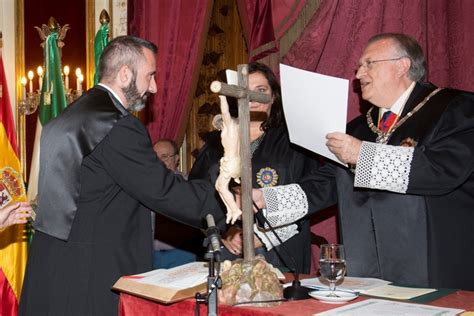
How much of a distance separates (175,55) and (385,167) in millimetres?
3334

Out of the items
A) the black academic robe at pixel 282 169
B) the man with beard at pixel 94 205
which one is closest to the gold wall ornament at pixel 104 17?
the black academic robe at pixel 282 169

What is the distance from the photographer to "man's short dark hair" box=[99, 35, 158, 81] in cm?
308

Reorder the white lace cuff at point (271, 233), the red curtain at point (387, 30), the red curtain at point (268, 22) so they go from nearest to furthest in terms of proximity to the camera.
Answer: the white lace cuff at point (271, 233), the red curtain at point (387, 30), the red curtain at point (268, 22)

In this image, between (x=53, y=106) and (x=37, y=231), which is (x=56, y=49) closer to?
(x=53, y=106)

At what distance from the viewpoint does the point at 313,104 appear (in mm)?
2809

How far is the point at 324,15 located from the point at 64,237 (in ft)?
7.81

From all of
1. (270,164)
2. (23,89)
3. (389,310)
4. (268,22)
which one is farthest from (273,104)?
(23,89)

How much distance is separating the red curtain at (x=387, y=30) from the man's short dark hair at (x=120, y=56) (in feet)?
5.23

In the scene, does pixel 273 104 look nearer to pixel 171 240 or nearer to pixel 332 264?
pixel 332 264

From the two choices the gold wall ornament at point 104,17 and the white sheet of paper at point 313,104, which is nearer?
the white sheet of paper at point 313,104

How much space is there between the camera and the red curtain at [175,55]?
578 cm

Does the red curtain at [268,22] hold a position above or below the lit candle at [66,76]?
above

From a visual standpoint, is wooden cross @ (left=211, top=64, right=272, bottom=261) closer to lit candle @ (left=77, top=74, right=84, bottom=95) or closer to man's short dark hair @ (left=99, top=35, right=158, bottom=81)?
man's short dark hair @ (left=99, top=35, right=158, bottom=81)

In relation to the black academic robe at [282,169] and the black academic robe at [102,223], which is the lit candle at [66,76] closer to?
→ the black academic robe at [282,169]
